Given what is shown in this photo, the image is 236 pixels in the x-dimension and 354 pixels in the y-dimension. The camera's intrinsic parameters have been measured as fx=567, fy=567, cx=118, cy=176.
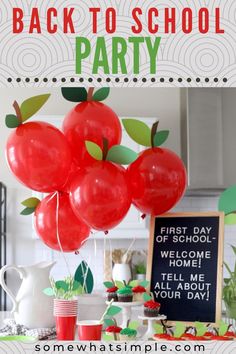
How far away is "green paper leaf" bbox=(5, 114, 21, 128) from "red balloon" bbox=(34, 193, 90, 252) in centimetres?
23

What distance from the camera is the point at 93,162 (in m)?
1.28

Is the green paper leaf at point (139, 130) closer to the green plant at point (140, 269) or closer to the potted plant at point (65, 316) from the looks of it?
the potted plant at point (65, 316)

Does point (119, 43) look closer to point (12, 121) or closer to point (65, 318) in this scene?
point (12, 121)

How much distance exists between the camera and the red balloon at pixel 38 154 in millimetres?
1277

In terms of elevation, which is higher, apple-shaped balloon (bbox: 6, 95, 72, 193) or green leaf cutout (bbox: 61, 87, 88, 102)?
green leaf cutout (bbox: 61, 87, 88, 102)

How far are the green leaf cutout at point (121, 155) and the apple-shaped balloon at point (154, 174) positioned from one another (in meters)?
0.06

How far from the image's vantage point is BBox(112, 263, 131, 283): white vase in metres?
3.97

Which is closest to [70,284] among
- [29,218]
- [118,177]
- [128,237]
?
[118,177]

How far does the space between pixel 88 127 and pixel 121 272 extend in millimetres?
2787

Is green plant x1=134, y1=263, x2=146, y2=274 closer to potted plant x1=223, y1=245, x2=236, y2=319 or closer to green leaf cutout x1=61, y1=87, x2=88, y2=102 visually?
potted plant x1=223, y1=245, x2=236, y2=319

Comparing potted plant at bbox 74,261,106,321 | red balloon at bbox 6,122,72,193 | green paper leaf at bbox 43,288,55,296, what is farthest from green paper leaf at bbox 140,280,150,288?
red balloon at bbox 6,122,72,193

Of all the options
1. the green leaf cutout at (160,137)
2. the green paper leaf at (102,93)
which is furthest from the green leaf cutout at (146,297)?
the green paper leaf at (102,93)

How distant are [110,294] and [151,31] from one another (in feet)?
2.21

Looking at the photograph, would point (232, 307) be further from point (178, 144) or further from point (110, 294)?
point (178, 144)
